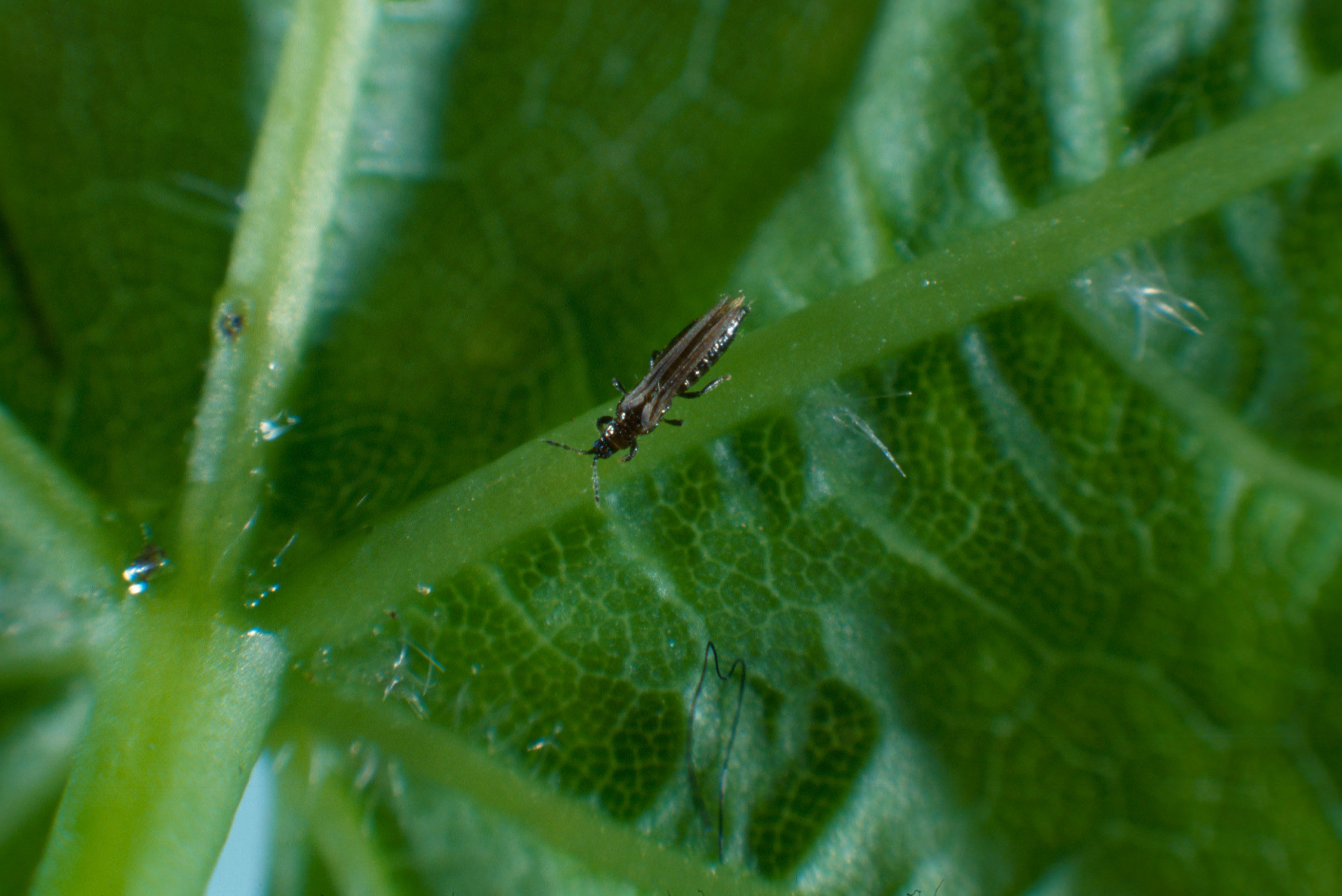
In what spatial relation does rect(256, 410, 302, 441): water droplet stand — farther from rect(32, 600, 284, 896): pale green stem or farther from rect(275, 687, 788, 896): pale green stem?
rect(275, 687, 788, 896): pale green stem

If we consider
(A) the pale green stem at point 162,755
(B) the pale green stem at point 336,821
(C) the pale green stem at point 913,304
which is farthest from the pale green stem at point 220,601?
(C) the pale green stem at point 913,304

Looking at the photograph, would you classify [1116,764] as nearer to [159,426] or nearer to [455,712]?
[455,712]

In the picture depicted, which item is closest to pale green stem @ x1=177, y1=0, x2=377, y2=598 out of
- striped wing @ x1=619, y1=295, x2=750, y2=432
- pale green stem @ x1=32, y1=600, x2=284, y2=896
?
pale green stem @ x1=32, y1=600, x2=284, y2=896

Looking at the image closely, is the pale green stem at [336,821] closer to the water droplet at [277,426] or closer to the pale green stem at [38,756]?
the pale green stem at [38,756]

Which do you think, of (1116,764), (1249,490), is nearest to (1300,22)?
(1249,490)

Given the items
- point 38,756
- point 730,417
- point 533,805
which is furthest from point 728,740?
point 38,756
